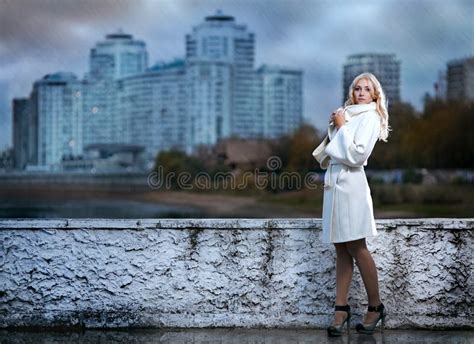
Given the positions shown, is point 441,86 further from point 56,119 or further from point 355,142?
point 355,142

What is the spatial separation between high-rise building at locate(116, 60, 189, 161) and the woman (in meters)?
47.6

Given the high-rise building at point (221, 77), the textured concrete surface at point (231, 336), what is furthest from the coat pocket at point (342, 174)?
the high-rise building at point (221, 77)

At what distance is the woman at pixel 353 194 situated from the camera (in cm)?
352

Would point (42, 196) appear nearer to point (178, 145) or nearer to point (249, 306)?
point (178, 145)

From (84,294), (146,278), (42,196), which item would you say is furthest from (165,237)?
(42,196)

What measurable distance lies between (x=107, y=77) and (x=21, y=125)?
10.4 m

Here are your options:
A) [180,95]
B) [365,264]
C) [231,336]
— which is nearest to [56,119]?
[180,95]

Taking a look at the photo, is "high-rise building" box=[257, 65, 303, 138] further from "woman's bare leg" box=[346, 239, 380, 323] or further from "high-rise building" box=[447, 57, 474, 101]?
"woman's bare leg" box=[346, 239, 380, 323]

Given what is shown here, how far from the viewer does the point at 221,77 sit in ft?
189

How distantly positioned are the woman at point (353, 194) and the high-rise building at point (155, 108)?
4756 centimetres

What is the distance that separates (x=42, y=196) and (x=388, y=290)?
128 ft

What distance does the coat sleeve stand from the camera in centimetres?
349

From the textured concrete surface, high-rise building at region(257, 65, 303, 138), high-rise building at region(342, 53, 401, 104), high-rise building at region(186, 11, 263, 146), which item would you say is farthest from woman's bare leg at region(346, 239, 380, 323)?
high-rise building at region(186, 11, 263, 146)

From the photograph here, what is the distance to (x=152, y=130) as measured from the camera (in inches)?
2153
